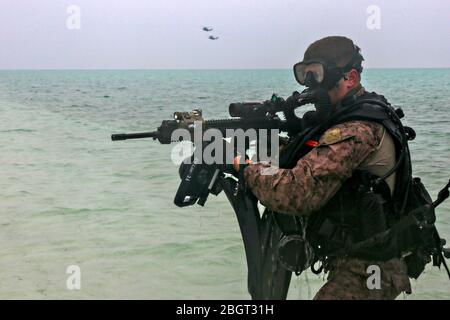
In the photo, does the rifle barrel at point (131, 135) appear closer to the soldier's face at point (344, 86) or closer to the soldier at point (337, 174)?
the soldier at point (337, 174)

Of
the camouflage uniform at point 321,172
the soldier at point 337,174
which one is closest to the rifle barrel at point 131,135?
the soldier at point 337,174

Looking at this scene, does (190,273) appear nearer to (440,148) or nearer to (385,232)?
(385,232)

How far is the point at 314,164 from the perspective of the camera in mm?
3051

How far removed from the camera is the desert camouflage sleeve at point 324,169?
9.96 ft

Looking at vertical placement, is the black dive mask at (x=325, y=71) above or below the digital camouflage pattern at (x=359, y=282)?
above

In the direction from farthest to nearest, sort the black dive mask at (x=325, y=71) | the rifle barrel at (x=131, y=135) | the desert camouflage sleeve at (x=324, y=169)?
the rifle barrel at (x=131, y=135)
the black dive mask at (x=325, y=71)
the desert camouflage sleeve at (x=324, y=169)

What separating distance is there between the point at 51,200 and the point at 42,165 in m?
4.45

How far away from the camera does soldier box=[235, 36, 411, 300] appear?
3051mm

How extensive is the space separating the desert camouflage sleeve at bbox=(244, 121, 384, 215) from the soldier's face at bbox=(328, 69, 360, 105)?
0.25 m

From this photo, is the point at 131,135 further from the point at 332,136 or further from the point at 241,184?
the point at 332,136

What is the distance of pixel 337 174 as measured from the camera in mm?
3037

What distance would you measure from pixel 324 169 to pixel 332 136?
0.16 metres
